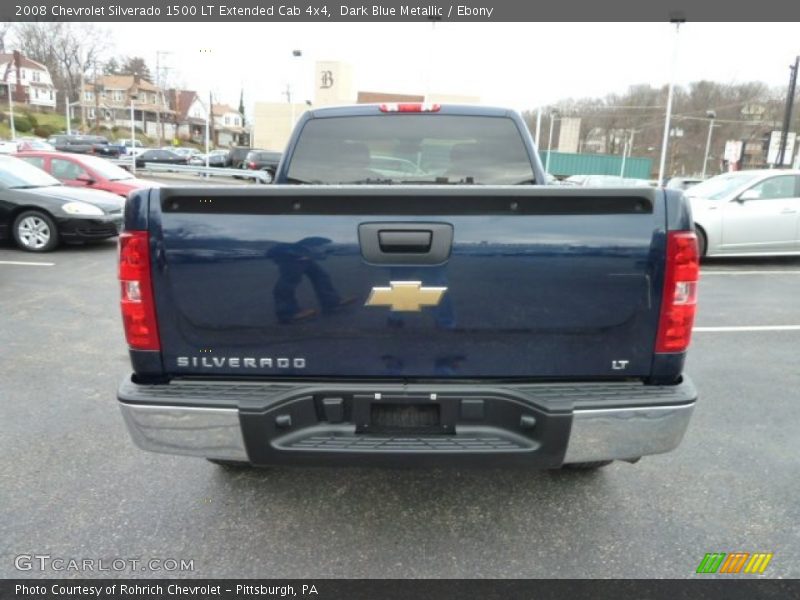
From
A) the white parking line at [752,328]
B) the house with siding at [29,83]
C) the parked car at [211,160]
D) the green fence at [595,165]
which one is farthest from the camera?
the house with siding at [29,83]

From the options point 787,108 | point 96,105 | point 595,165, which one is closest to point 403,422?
point 787,108

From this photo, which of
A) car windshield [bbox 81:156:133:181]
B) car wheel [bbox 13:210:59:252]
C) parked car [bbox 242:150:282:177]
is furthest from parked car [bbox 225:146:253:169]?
car wheel [bbox 13:210:59:252]

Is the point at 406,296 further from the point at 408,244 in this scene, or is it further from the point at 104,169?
the point at 104,169

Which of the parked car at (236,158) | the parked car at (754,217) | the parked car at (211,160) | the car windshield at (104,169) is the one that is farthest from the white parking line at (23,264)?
the parked car at (211,160)

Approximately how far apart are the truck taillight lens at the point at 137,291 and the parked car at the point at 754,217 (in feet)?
30.3

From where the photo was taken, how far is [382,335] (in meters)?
2.28

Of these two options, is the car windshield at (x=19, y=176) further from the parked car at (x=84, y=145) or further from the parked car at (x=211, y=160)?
the parked car at (x=84, y=145)

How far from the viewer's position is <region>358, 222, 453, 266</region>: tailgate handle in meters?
2.21

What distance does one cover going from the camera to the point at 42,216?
30.9 ft

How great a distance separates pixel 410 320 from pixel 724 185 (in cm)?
958

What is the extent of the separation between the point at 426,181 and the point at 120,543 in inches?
104

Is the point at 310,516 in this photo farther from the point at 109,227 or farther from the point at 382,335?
the point at 109,227

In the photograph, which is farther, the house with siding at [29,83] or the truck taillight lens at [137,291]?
the house with siding at [29,83]

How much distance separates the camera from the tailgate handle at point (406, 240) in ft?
7.27
